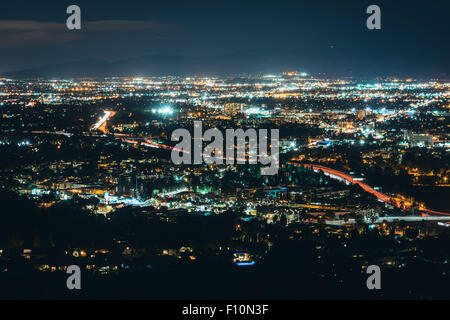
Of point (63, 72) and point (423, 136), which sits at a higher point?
point (63, 72)

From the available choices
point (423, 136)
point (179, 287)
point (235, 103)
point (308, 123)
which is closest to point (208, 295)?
point (179, 287)

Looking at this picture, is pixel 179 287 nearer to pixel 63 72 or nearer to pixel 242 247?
pixel 242 247

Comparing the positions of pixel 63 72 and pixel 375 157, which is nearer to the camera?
pixel 375 157

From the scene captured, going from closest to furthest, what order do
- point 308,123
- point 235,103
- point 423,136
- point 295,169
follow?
point 295,169, point 423,136, point 308,123, point 235,103

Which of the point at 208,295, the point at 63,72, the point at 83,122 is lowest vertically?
the point at 208,295

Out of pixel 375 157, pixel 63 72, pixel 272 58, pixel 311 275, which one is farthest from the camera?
pixel 272 58

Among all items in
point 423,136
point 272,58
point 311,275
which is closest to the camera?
point 311,275

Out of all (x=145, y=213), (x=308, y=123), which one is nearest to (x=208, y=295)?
(x=145, y=213)

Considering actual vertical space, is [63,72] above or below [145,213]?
above

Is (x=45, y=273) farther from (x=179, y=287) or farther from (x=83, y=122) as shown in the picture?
(x=83, y=122)
